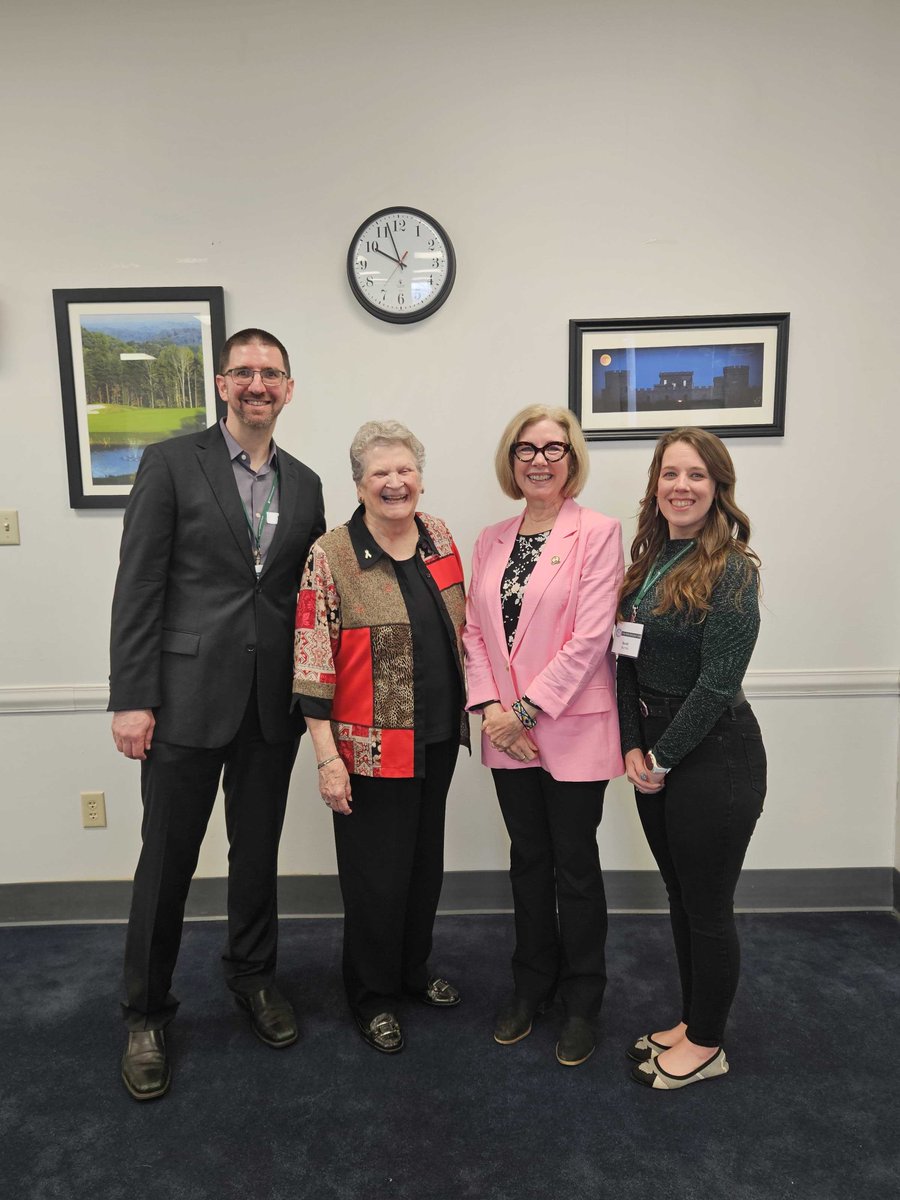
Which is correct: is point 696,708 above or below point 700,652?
below

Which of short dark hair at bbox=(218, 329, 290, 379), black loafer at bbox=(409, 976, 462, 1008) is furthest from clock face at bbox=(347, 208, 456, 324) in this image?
black loafer at bbox=(409, 976, 462, 1008)

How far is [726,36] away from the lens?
2297 mm

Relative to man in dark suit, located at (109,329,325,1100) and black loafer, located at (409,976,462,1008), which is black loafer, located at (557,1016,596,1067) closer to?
black loafer, located at (409,976,462,1008)

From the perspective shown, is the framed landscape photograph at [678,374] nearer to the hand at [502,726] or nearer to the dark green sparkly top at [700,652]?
the dark green sparkly top at [700,652]

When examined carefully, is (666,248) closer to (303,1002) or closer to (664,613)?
(664,613)

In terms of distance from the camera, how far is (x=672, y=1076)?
1.77 metres

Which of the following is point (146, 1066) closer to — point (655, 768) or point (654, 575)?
point (655, 768)

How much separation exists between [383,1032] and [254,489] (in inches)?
57.0

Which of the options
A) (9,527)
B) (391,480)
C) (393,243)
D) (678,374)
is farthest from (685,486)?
(9,527)

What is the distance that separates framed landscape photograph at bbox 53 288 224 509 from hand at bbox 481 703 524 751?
55.2 inches

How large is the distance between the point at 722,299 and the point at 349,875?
6.95 feet

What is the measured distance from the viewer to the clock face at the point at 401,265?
7.70 feet

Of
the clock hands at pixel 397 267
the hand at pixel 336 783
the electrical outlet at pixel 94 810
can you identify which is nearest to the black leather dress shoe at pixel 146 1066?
the hand at pixel 336 783

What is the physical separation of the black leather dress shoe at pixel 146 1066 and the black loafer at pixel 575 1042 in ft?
3.21
